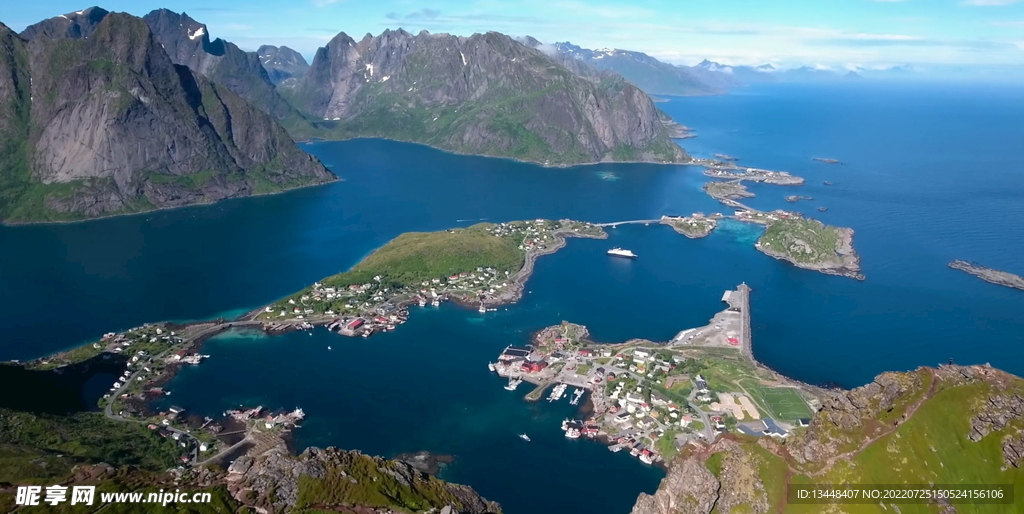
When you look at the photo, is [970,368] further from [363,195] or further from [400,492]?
[363,195]

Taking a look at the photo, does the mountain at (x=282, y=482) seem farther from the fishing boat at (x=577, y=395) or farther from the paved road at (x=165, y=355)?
the fishing boat at (x=577, y=395)

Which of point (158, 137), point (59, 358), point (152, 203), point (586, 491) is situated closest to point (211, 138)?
point (158, 137)

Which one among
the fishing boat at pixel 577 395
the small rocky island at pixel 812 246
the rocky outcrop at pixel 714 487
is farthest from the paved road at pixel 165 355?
the small rocky island at pixel 812 246

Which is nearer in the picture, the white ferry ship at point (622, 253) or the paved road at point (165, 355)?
the paved road at point (165, 355)

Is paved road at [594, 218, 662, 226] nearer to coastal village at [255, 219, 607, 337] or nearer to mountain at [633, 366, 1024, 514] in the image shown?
coastal village at [255, 219, 607, 337]

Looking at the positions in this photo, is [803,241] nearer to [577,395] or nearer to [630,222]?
[630,222]

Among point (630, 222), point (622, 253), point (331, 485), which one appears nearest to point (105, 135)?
point (630, 222)
